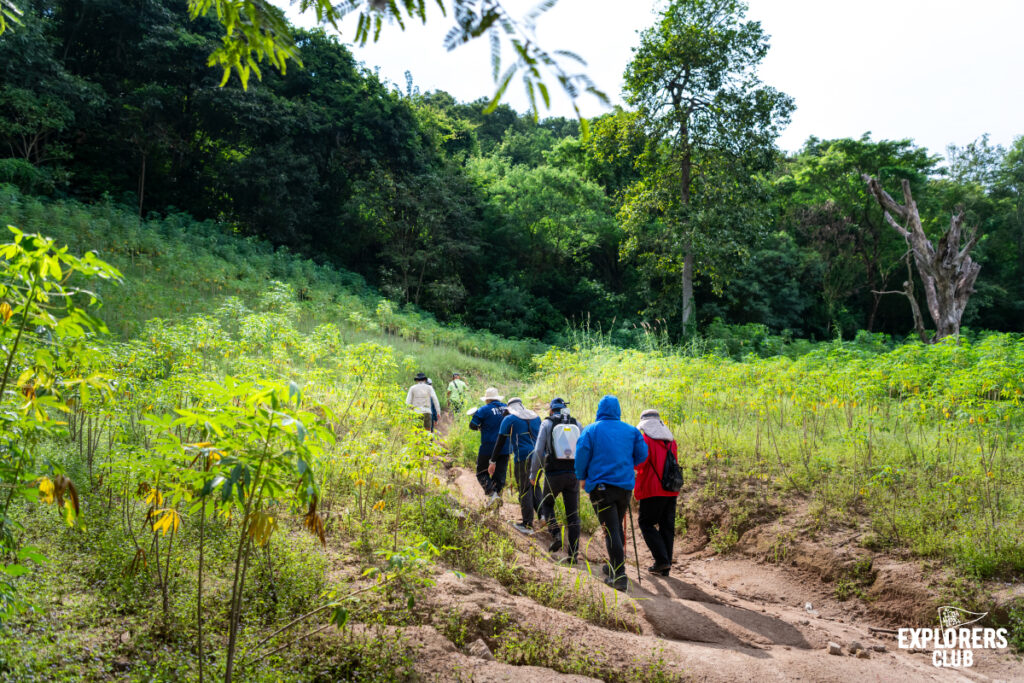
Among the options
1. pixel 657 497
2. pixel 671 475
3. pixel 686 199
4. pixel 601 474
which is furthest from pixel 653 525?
pixel 686 199

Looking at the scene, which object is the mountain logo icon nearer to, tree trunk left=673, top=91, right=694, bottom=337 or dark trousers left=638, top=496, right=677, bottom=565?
dark trousers left=638, top=496, right=677, bottom=565

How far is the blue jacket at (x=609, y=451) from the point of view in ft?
18.8

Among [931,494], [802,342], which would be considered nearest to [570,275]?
[802,342]

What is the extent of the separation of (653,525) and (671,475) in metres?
0.67

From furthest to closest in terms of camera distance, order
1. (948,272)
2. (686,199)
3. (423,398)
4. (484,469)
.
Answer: (686,199) → (948,272) → (423,398) → (484,469)

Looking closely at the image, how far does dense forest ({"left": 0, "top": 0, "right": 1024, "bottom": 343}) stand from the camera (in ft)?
63.2

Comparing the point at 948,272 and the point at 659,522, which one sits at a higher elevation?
the point at 948,272

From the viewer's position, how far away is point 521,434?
7387 mm

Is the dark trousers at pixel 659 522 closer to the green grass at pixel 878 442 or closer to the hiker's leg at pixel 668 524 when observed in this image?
the hiker's leg at pixel 668 524

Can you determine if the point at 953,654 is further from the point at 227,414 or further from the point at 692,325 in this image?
the point at 692,325

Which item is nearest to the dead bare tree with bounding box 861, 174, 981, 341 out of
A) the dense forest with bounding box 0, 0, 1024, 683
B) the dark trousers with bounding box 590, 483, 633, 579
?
the dense forest with bounding box 0, 0, 1024, 683

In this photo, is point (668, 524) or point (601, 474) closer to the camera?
point (601, 474)

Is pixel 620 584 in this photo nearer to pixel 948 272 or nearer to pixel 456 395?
pixel 456 395

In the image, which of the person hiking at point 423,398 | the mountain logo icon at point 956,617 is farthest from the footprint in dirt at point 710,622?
the person hiking at point 423,398
